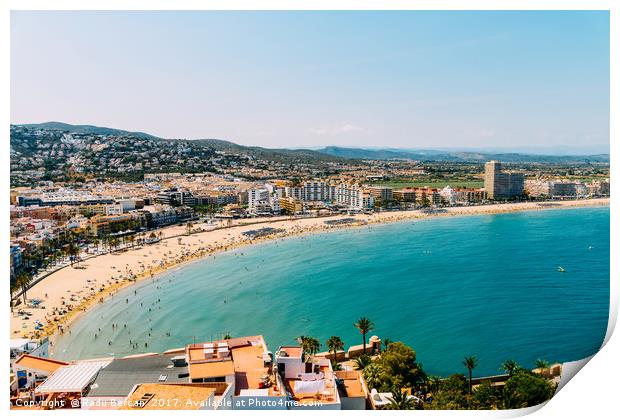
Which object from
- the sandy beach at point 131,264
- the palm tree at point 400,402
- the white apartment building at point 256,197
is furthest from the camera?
the white apartment building at point 256,197

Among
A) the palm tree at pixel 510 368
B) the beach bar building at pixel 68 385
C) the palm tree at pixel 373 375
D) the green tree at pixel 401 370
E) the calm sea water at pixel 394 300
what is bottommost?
the calm sea water at pixel 394 300

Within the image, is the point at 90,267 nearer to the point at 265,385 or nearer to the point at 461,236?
the point at 265,385

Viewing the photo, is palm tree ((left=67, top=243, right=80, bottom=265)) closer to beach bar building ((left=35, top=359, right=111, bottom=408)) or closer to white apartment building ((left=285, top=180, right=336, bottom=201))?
beach bar building ((left=35, top=359, right=111, bottom=408))

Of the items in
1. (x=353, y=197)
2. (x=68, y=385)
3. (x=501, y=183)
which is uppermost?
(x=501, y=183)

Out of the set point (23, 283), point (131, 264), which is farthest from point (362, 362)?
point (131, 264)

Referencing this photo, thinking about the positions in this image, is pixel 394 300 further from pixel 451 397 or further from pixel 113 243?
pixel 113 243

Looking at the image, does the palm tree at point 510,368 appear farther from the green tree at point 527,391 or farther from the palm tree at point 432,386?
the palm tree at point 432,386

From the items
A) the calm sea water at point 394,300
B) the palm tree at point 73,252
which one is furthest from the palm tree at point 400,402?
the palm tree at point 73,252
